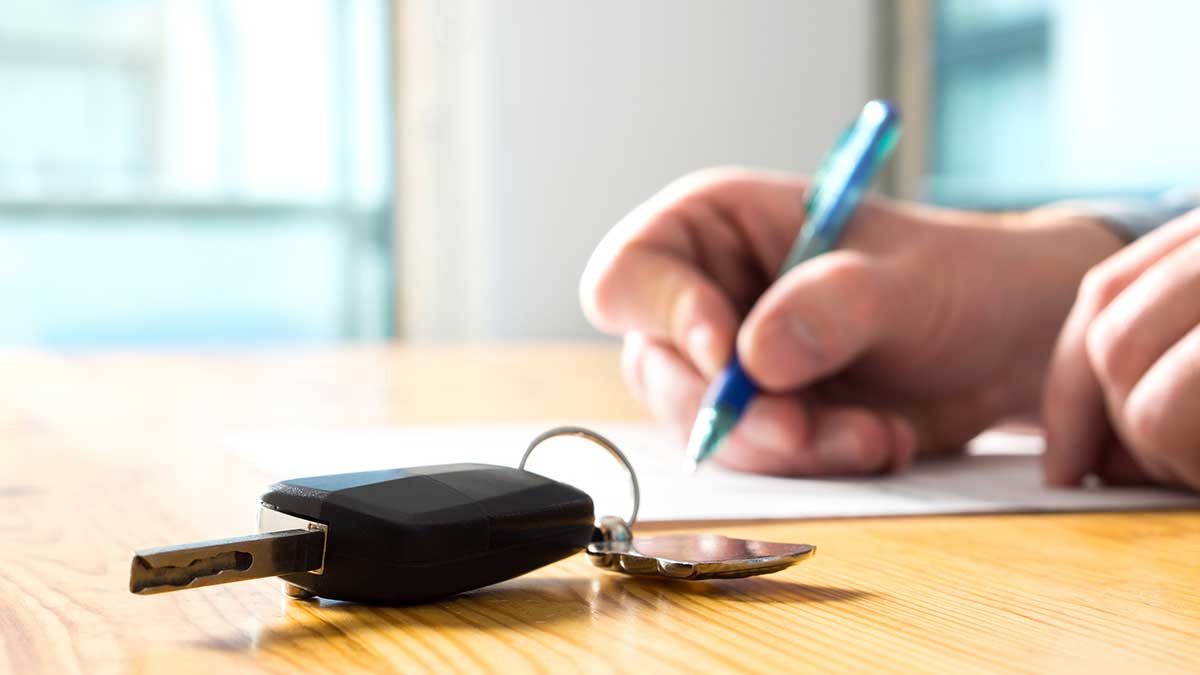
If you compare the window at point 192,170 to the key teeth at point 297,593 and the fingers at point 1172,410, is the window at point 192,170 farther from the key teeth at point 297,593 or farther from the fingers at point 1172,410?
the key teeth at point 297,593

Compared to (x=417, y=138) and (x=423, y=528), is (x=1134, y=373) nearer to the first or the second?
(x=423, y=528)

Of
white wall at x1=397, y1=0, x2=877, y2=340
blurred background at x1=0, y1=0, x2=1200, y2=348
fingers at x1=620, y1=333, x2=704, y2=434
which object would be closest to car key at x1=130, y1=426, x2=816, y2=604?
fingers at x1=620, y1=333, x2=704, y2=434

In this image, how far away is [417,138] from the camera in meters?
3.22

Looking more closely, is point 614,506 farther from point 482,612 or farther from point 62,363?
point 62,363

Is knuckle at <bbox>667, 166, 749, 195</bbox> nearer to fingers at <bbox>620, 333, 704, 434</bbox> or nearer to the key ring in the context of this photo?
→ fingers at <bbox>620, 333, 704, 434</bbox>

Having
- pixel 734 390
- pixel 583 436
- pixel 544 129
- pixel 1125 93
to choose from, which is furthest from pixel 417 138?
pixel 583 436

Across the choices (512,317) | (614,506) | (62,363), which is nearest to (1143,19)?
(512,317)

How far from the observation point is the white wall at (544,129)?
3219 millimetres

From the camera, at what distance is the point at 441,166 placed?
3240 mm

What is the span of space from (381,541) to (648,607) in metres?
0.06

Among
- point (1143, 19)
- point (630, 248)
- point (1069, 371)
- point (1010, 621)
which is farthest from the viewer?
point (1143, 19)

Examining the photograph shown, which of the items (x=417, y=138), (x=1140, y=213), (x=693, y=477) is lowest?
(x=693, y=477)

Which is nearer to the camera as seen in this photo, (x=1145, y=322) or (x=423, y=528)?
(x=423, y=528)

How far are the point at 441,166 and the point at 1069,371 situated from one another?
2.77m
